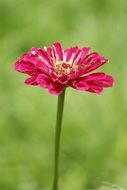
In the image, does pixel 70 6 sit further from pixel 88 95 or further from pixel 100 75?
pixel 100 75

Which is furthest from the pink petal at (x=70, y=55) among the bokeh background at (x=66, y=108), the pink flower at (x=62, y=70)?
the bokeh background at (x=66, y=108)

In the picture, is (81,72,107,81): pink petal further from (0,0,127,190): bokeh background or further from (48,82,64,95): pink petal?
(0,0,127,190): bokeh background

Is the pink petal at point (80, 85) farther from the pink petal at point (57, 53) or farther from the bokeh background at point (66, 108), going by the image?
the bokeh background at point (66, 108)

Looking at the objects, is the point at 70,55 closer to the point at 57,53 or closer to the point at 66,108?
the point at 57,53

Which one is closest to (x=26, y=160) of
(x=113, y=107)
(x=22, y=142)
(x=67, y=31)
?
(x=22, y=142)

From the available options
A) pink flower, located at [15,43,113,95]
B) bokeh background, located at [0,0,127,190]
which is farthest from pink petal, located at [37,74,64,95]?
bokeh background, located at [0,0,127,190]

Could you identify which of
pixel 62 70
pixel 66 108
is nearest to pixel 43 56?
pixel 62 70
